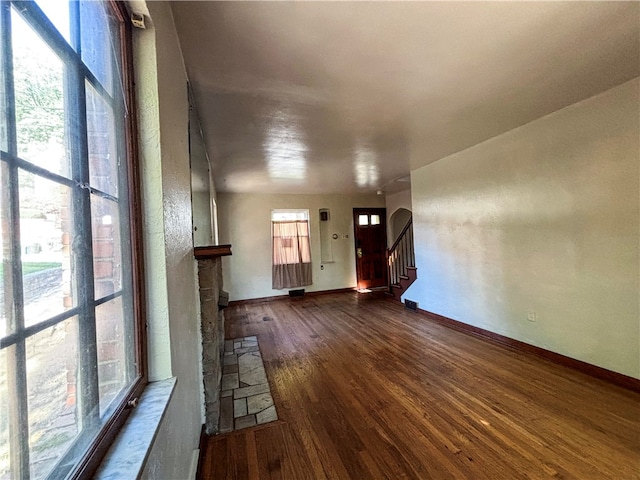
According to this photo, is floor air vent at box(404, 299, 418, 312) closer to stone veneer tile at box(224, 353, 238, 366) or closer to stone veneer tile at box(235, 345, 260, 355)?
stone veneer tile at box(235, 345, 260, 355)

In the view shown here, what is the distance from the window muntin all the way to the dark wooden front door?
6.54 m

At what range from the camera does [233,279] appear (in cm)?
615

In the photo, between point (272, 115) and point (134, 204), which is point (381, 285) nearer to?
point (272, 115)

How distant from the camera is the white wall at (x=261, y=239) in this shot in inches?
242

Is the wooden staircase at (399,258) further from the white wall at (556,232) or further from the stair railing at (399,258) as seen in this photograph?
the white wall at (556,232)

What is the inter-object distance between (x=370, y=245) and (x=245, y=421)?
5771mm

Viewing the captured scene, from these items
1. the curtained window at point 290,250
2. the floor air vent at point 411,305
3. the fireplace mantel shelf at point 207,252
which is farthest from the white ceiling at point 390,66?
the curtained window at point 290,250

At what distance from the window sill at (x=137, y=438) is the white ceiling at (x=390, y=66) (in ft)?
5.64

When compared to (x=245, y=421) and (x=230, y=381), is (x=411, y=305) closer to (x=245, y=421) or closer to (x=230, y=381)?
(x=230, y=381)

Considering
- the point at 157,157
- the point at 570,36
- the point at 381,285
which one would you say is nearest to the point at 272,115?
the point at 157,157

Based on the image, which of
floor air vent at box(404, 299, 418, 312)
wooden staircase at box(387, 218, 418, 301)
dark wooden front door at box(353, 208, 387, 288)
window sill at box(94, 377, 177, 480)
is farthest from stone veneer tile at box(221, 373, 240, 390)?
dark wooden front door at box(353, 208, 387, 288)

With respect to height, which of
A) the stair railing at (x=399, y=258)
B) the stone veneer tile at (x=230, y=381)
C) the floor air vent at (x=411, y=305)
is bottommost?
the stone veneer tile at (x=230, y=381)

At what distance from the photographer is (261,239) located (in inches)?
251

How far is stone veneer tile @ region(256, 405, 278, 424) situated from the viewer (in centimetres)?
208
